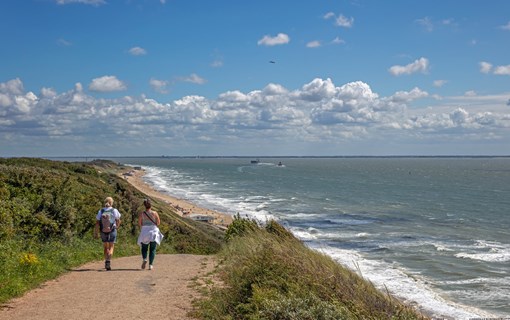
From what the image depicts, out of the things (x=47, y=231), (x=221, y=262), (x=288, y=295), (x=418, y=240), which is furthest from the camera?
(x=418, y=240)

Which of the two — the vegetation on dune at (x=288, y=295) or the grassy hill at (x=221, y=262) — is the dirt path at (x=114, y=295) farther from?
the vegetation on dune at (x=288, y=295)

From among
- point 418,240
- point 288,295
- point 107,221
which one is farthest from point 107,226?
point 418,240

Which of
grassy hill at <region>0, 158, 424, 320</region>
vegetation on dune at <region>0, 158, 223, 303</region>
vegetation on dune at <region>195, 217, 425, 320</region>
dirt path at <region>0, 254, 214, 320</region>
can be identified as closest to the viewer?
vegetation on dune at <region>195, 217, 425, 320</region>

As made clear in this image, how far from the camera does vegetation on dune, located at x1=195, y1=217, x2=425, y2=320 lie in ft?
22.5

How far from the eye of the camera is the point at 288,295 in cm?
767

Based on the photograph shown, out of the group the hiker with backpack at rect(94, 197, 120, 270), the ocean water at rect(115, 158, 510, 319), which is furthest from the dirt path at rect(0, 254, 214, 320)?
the ocean water at rect(115, 158, 510, 319)

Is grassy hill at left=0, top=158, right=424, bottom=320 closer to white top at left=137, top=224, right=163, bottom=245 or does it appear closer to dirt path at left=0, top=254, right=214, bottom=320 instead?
dirt path at left=0, top=254, right=214, bottom=320

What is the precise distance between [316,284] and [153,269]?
213 inches

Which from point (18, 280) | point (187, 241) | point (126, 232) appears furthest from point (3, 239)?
point (187, 241)

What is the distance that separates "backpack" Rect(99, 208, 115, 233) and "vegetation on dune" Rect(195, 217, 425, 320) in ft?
11.0

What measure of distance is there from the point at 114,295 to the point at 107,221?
292 cm

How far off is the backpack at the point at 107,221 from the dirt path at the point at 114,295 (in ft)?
3.10

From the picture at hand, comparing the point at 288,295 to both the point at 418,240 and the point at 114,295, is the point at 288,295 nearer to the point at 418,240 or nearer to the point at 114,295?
the point at 114,295

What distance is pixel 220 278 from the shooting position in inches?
424
